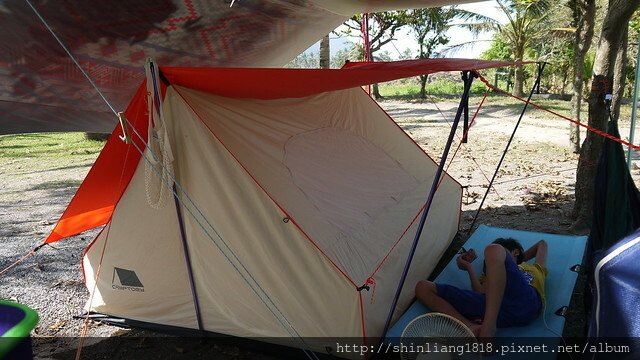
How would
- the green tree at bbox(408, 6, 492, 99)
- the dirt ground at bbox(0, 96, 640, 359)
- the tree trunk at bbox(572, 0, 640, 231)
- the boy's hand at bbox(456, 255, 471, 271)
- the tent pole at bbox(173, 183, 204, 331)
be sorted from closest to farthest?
the tent pole at bbox(173, 183, 204, 331) < the boy's hand at bbox(456, 255, 471, 271) < the dirt ground at bbox(0, 96, 640, 359) < the tree trunk at bbox(572, 0, 640, 231) < the green tree at bbox(408, 6, 492, 99)

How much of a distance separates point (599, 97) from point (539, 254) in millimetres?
1827

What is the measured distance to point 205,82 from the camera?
285 centimetres

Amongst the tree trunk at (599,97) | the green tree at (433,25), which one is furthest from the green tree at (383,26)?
the tree trunk at (599,97)

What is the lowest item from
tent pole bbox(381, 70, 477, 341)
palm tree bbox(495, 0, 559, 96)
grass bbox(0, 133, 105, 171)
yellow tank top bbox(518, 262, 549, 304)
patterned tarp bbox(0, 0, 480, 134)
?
grass bbox(0, 133, 105, 171)

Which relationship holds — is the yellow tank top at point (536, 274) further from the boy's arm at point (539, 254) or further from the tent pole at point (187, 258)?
the tent pole at point (187, 258)

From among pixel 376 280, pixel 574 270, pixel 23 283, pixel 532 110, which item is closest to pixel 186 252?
pixel 376 280

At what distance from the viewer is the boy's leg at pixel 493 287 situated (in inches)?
106

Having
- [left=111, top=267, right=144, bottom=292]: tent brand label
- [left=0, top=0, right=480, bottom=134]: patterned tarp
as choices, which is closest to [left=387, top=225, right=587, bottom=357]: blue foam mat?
[left=111, top=267, right=144, bottom=292]: tent brand label

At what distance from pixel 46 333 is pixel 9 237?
8.11 feet

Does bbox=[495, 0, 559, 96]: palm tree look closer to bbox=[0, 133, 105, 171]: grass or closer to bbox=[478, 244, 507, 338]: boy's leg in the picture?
bbox=[0, 133, 105, 171]: grass

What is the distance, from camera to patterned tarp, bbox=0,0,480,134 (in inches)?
110

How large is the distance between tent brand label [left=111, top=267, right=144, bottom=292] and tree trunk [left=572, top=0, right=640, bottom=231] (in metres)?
3.75

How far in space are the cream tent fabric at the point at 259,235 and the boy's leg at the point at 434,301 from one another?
0.14 metres

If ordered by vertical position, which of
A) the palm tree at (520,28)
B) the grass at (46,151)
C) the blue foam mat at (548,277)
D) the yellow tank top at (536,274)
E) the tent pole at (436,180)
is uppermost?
the palm tree at (520,28)
